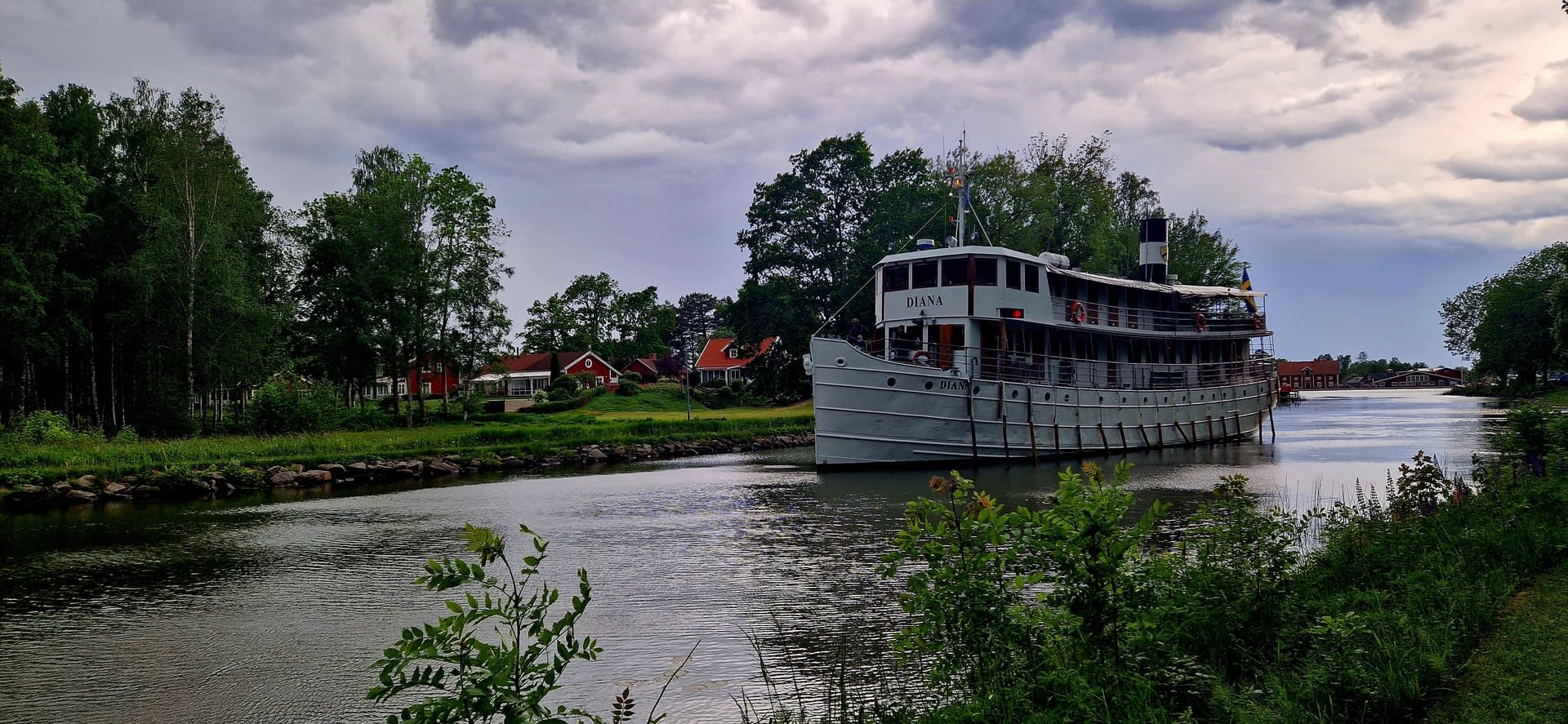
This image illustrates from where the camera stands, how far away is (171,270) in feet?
123

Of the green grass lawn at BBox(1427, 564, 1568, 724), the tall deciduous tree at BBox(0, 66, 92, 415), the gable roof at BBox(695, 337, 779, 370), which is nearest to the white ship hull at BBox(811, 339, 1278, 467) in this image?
the green grass lawn at BBox(1427, 564, 1568, 724)

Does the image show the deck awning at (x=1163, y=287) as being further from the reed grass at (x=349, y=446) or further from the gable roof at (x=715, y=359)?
the gable roof at (x=715, y=359)

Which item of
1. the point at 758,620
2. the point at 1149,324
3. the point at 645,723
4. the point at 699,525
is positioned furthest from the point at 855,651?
the point at 1149,324

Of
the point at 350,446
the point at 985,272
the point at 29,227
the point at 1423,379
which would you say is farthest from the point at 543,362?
the point at 1423,379

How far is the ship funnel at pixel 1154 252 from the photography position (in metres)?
41.5

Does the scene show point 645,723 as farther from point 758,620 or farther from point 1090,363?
point 1090,363

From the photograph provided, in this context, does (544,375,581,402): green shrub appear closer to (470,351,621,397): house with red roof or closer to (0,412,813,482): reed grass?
(470,351,621,397): house with red roof

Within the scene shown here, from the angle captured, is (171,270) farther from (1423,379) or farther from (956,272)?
(1423,379)

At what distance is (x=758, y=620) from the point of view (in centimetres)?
1005

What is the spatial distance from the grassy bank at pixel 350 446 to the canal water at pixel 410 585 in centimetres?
415

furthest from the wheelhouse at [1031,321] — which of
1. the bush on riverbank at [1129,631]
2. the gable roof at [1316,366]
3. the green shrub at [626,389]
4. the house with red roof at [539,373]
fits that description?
the gable roof at [1316,366]

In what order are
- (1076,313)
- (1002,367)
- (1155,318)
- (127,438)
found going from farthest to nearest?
(1155,318)
(1076,313)
(127,438)
(1002,367)

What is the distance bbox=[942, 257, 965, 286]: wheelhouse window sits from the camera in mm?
29422

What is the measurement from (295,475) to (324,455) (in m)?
2.06
